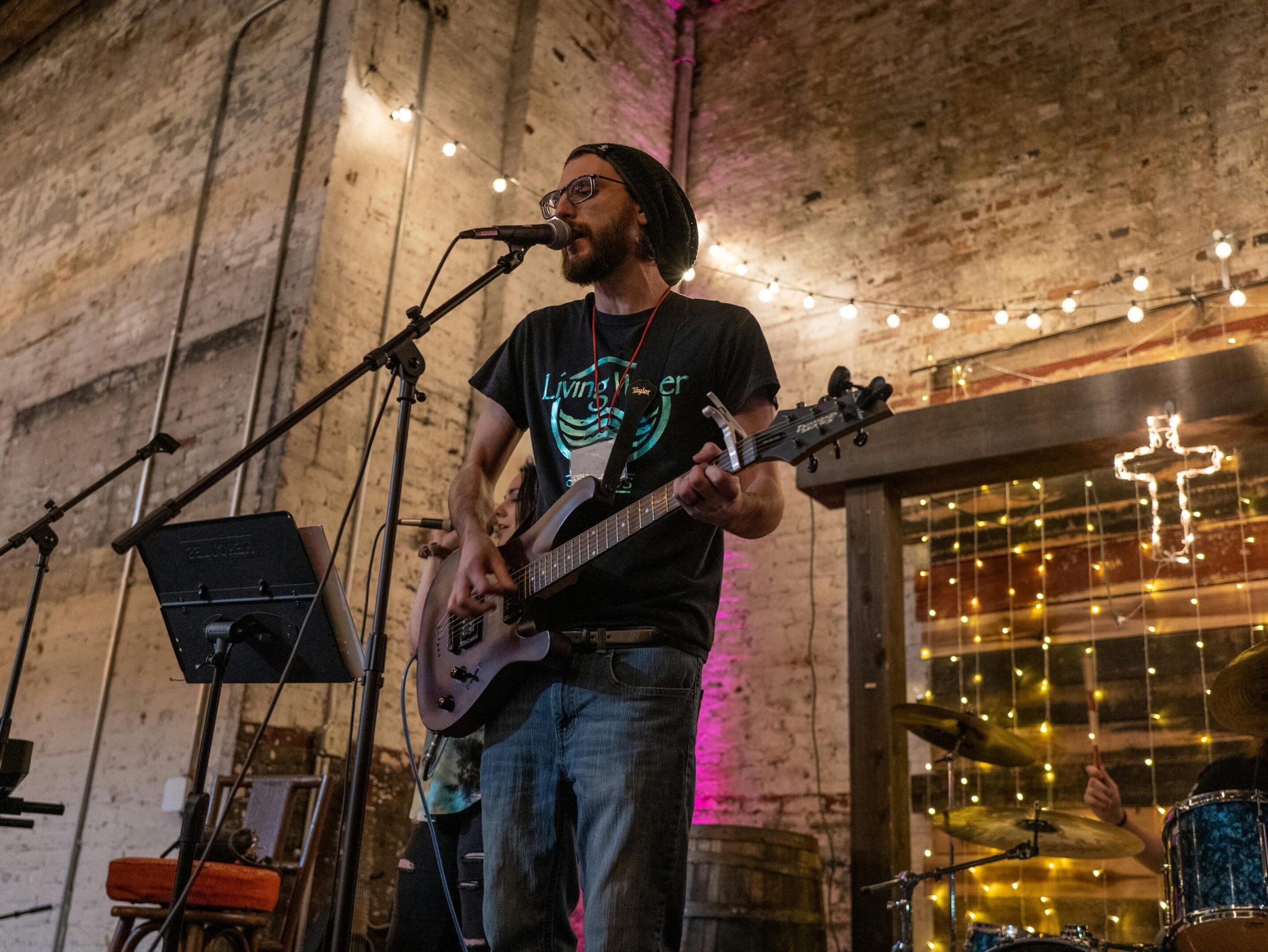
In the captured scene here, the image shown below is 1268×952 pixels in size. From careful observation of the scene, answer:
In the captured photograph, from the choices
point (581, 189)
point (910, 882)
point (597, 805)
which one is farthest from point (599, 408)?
point (910, 882)

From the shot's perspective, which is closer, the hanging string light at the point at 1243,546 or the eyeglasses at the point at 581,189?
the eyeglasses at the point at 581,189

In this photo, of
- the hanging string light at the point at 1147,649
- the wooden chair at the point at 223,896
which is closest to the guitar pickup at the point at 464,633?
the wooden chair at the point at 223,896

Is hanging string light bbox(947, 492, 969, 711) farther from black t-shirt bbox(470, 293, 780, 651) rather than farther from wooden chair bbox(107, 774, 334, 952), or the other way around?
black t-shirt bbox(470, 293, 780, 651)

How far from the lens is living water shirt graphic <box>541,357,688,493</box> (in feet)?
6.93

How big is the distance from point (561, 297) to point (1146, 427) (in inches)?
139

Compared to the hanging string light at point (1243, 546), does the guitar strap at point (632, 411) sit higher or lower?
lower

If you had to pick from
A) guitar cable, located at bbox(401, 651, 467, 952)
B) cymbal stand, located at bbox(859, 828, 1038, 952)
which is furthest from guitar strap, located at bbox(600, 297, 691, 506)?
cymbal stand, located at bbox(859, 828, 1038, 952)

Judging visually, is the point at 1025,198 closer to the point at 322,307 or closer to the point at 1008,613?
the point at 1008,613

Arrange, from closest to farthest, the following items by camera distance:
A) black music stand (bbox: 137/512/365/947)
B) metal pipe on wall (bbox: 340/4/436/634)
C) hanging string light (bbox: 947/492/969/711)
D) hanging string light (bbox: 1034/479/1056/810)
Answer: black music stand (bbox: 137/512/365/947) → hanging string light (bbox: 1034/479/1056/810) → hanging string light (bbox: 947/492/969/711) → metal pipe on wall (bbox: 340/4/436/634)

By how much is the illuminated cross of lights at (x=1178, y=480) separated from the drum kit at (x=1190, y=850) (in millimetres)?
1405

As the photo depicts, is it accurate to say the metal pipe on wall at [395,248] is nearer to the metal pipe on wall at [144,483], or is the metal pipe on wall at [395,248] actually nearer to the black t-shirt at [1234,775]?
the metal pipe on wall at [144,483]

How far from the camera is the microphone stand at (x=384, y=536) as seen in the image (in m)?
1.95

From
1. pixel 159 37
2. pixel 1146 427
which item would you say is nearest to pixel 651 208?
pixel 1146 427

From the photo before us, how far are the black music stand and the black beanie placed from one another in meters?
0.93
